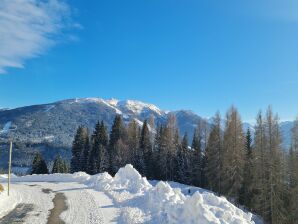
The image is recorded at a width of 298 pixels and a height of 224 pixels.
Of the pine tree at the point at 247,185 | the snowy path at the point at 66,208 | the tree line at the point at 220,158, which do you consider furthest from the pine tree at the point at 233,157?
the snowy path at the point at 66,208

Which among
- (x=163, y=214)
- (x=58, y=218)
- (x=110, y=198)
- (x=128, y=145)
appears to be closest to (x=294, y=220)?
(x=110, y=198)

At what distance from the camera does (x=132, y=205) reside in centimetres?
2378

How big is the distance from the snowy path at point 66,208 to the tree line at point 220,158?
22.6 m

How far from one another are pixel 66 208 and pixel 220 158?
1516 inches

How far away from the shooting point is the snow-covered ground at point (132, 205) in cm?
1862

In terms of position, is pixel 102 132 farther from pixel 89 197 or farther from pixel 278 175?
pixel 89 197

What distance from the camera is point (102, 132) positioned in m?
84.7

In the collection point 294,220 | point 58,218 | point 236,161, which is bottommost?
point 294,220

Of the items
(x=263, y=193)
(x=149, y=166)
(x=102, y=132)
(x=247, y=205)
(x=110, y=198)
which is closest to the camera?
(x=110, y=198)

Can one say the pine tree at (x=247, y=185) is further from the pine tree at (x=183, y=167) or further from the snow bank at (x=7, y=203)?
the snow bank at (x=7, y=203)

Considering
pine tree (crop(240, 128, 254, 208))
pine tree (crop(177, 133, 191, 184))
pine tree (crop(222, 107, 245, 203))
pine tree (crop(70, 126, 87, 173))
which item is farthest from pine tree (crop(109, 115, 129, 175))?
pine tree (crop(240, 128, 254, 208))

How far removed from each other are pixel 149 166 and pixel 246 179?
29022 mm

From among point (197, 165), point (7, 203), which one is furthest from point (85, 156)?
point (7, 203)

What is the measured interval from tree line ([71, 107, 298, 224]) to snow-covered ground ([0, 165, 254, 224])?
1868cm
